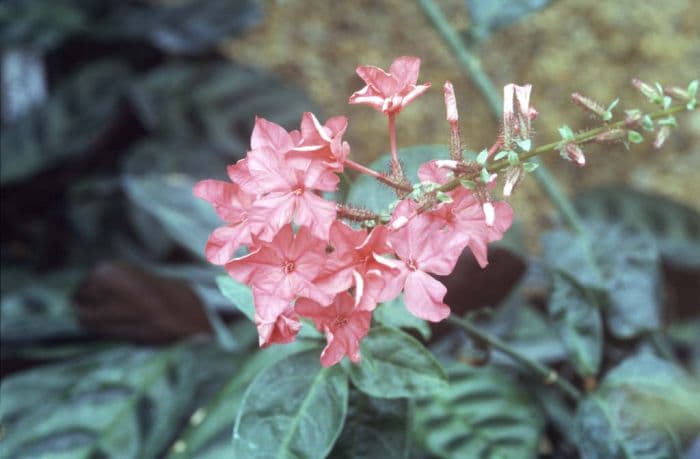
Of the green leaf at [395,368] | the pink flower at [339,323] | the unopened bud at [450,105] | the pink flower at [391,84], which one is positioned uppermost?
the pink flower at [391,84]

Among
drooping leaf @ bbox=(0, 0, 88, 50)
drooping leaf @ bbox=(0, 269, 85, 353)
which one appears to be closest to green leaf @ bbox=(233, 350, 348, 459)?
drooping leaf @ bbox=(0, 269, 85, 353)

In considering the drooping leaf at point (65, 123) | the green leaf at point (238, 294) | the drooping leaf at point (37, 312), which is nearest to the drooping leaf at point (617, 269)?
the green leaf at point (238, 294)

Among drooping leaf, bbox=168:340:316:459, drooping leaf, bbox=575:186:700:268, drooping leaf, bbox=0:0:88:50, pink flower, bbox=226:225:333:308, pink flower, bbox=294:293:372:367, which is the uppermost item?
drooping leaf, bbox=0:0:88:50

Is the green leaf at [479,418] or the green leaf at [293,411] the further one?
the green leaf at [479,418]

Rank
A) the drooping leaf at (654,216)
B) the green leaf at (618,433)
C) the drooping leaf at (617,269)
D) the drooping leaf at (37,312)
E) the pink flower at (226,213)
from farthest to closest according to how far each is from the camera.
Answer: the drooping leaf at (654,216) < the drooping leaf at (37,312) < the drooping leaf at (617,269) < the green leaf at (618,433) < the pink flower at (226,213)

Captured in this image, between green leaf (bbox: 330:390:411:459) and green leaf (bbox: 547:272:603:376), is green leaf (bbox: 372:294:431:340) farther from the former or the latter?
green leaf (bbox: 547:272:603:376)

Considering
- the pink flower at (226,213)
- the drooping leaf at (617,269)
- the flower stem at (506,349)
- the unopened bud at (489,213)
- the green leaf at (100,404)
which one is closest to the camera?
the unopened bud at (489,213)

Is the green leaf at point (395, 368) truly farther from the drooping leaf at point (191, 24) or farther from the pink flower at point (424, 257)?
the drooping leaf at point (191, 24)

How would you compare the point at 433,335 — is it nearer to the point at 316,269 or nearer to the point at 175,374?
the point at 175,374
